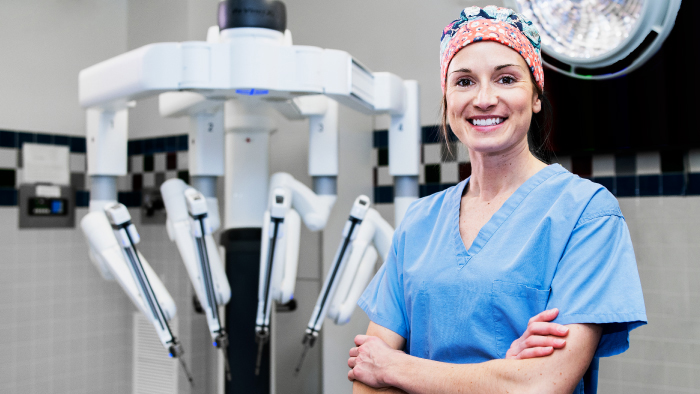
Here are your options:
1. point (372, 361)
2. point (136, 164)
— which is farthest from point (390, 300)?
point (136, 164)

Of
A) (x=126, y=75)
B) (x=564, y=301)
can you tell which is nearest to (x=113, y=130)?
(x=126, y=75)

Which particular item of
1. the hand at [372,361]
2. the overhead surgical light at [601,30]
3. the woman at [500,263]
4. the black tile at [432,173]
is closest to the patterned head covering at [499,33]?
the woman at [500,263]

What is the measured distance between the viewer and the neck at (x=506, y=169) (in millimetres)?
962

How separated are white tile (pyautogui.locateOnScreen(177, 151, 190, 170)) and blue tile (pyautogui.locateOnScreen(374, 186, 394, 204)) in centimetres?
93

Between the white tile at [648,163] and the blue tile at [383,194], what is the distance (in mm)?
895

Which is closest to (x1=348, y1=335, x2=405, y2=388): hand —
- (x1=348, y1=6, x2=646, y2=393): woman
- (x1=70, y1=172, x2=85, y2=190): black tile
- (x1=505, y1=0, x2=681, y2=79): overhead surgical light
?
(x1=348, y1=6, x2=646, y2=393): woman

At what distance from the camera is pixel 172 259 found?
2.59 metres

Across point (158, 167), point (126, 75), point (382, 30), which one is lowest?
point (158, 167)

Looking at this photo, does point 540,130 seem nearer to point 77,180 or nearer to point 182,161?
point 182,161

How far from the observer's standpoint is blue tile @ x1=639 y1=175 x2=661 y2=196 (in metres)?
1.69

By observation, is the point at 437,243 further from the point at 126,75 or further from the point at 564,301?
the point at 126,75

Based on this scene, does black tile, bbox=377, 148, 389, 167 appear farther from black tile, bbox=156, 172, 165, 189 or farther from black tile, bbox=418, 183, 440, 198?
black tile, bbox=156, 172, 165, 189

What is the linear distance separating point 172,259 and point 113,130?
101 cm

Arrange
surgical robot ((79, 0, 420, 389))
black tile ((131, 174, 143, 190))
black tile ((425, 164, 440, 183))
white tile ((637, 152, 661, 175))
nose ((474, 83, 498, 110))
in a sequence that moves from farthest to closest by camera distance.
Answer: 1. black tile ((131, 174, 143, 190))
2. black tile ((425, 164, 440, 183))
3. white tile ((637, 152, 661, 175))
4. surgical robot ((79, 0, 420, 389))
5. nose ((474, 83, 498, 110))
